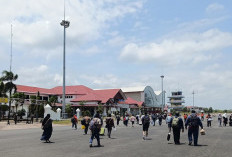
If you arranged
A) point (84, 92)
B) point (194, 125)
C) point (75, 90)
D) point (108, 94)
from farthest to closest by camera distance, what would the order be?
point (75, 90) → point (84, 92) → point (108, 94) → point (194, 125)

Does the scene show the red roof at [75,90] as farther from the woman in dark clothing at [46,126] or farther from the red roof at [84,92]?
the woman in dark clothing at [46,126]

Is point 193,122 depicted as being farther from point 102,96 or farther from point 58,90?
point 58,90

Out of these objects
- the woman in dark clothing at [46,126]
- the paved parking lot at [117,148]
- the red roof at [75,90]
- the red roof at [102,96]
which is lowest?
the paved parking lot at [117,148]

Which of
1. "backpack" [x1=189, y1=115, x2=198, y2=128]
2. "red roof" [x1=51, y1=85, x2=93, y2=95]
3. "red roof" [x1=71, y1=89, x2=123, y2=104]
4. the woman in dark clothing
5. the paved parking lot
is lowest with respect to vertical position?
the paved parking lot

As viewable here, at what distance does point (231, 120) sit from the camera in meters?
31.9

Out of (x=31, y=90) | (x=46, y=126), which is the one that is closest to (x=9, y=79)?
(x=31, y=90)

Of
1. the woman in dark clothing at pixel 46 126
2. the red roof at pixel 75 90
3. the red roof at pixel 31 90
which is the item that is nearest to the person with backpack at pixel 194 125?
the woman in dark clothing at pixel 46 126

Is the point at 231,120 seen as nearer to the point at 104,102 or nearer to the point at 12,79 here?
the point at 104,102

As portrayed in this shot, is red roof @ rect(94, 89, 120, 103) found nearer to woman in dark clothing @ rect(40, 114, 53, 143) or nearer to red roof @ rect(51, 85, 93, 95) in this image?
red roof @ rect(51, 85, 93, 95)

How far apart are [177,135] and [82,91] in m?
56.8

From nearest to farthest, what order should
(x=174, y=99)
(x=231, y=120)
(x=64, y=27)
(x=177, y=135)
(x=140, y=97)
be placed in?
(x=177, y=135)
(x=231, y=120)
(x=64, y=27)
(x=140, y=97)
(x=174, y=99)

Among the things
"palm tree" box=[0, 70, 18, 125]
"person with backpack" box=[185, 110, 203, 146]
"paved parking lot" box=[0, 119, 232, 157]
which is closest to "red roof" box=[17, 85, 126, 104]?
"palm tree" box=[0, 70, 18, 125]

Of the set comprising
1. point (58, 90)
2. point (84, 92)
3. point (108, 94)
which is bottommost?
point (108, 94)

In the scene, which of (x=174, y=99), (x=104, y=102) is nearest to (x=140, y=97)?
(x=104, y=102)
